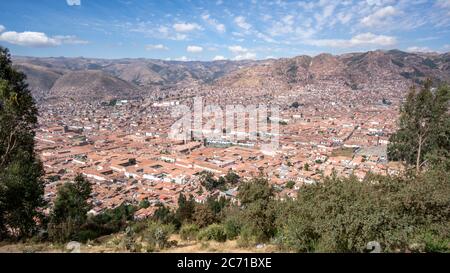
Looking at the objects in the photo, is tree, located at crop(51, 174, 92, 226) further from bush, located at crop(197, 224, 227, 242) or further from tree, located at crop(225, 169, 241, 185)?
tree, located at crop(225, 169, 241, 185)

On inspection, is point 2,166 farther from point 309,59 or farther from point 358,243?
point 309,59

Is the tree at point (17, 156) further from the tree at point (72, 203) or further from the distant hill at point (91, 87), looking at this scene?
the distant hill at point (91, 87)

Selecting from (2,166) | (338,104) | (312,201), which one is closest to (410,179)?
(312,201)

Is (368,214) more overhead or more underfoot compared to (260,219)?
more overhead

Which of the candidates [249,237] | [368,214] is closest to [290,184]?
[249,237]

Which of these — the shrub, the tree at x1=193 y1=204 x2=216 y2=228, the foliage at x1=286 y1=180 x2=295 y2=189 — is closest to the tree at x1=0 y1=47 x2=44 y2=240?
the tree at x1=193 y1=204 x2=216 y2=228

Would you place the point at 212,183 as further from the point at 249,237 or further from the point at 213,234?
the point at 249,237
